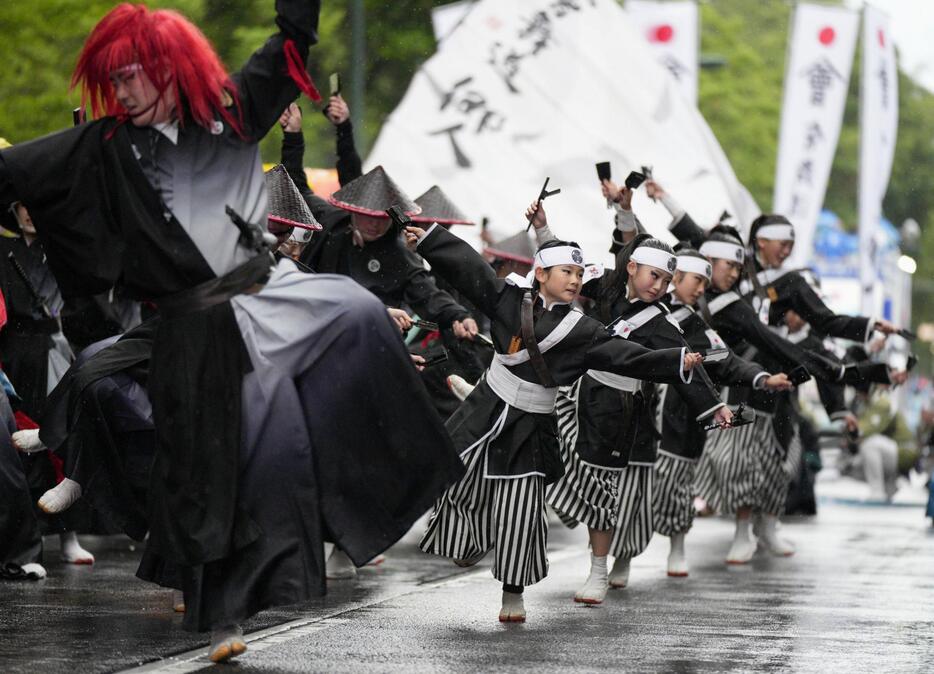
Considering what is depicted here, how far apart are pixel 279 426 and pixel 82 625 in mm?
1604

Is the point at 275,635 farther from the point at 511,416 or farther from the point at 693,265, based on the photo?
the point at 693,265

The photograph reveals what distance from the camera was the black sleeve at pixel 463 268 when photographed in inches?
308

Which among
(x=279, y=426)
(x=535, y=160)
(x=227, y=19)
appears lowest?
(x=279, y=426)

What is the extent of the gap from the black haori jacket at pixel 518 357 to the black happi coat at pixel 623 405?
88 cm

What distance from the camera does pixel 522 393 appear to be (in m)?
7.85

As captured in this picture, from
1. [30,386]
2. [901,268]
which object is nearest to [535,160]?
[30,386]

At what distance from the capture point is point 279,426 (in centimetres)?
607

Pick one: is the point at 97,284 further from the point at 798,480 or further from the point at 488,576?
the point at 798,480

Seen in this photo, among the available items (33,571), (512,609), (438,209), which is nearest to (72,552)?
(33,571)

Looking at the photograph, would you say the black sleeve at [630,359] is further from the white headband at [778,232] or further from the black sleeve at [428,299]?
the white headband at [778,232]

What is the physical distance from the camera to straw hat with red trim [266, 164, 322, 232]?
29.3 ft

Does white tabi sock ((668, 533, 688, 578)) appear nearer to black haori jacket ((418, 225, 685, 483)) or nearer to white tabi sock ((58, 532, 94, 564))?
black haori jacket ((418, 225, 685, 483))

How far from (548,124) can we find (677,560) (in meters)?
8.49

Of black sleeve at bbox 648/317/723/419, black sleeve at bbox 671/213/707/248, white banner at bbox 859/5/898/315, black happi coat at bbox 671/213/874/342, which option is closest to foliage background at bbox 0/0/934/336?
black sleeve at bbox 648/317/723/419
